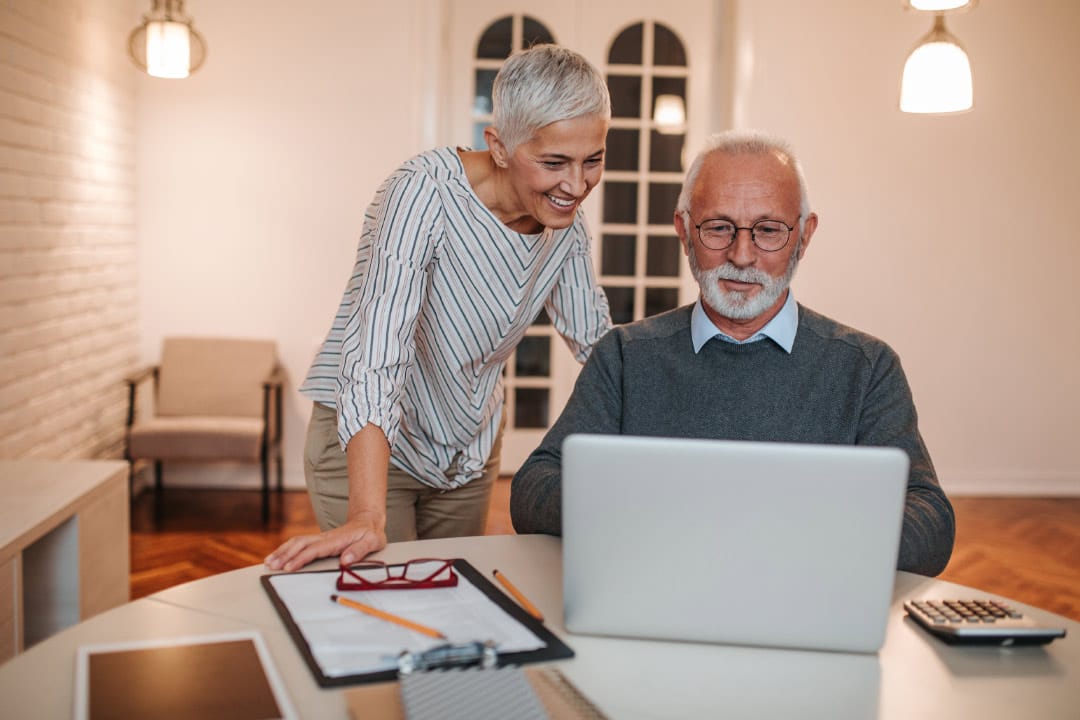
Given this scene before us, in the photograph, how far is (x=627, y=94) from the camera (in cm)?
521

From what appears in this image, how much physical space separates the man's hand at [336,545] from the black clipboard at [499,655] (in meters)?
0.03

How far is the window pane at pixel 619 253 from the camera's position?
5.33 metres

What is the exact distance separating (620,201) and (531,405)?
1.16 m

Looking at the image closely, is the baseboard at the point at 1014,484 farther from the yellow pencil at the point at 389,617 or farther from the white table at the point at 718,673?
the yellow pencil at the point at 389,617

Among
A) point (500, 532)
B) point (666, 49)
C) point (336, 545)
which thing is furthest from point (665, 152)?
point (336, 545)

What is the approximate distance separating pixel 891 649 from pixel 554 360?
4214 millimetres

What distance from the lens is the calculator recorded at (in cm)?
115

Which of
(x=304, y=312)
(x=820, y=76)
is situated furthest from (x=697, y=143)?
(x=304, y=312)

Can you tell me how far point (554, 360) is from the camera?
210 inches

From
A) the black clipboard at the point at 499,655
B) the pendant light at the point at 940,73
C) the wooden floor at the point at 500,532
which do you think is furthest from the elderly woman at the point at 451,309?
the wooden floor at the point at 500,532

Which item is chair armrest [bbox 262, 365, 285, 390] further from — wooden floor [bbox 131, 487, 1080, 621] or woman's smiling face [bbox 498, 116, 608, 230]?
woman's smiling face [bbox 498, 116, 608, 230]

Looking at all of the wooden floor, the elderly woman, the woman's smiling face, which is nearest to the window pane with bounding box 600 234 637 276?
the wooden floor

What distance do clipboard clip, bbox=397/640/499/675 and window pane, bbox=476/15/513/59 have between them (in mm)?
4461

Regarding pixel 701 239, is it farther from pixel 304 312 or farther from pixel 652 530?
pixel 304 312
